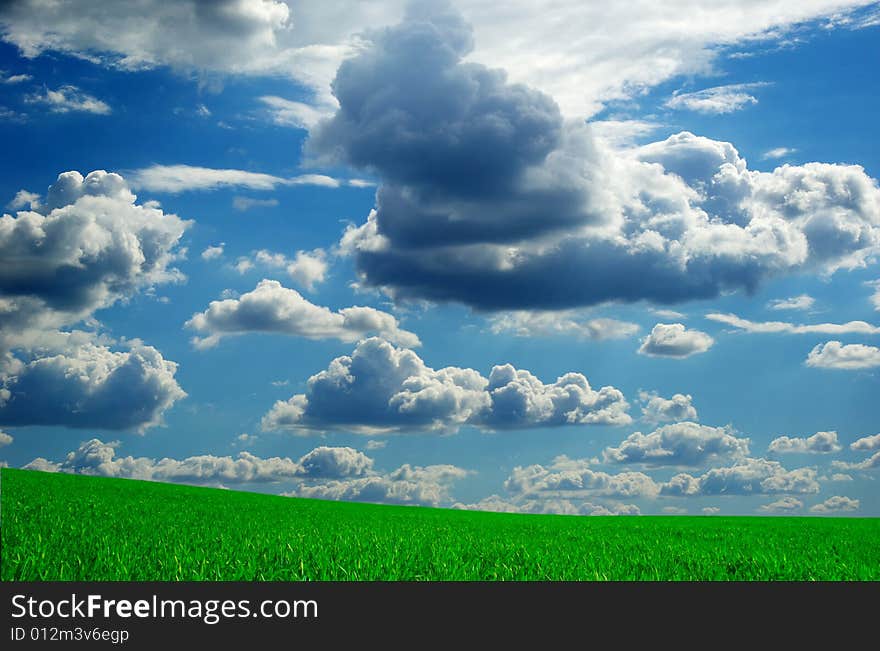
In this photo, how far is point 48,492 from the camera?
23.3 metres

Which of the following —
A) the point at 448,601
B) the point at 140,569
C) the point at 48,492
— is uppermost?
the point at 48,492

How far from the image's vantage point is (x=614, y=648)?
19.8 feet

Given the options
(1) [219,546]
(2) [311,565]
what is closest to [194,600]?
(2) [311,565]

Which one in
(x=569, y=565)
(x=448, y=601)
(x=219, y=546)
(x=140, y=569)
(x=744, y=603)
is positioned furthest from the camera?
(x=219, y=546)

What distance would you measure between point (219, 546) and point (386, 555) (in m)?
2.76

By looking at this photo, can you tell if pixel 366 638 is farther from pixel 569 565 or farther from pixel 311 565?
pixel 569 565

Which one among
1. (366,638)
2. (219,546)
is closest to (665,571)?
(366,638)

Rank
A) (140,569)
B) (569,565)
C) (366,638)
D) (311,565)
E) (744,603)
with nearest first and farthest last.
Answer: (366,638) → (744,603) → (140,569) → (311,565) → (569,565)

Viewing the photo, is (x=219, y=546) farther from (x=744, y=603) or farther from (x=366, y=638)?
(x=744, y=603)

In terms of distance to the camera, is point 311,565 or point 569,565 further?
point 569,565

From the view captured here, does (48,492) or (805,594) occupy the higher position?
(48,492)

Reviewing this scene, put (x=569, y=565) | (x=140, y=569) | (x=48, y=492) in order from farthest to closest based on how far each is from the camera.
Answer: (x=48, y=492) → (x=569, y=565) → (x=140, y=569)

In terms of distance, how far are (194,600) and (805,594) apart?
627 cm

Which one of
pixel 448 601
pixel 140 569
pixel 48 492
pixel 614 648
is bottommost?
pixel 614 648
